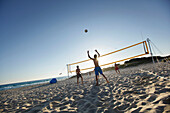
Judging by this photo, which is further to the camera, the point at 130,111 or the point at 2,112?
the point at 2,112

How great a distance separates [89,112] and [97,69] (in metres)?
3.08

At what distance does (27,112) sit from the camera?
7.96ft

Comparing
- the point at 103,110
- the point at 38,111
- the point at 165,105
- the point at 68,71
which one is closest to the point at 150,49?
the point at 165,105

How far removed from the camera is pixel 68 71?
1226 centimetres

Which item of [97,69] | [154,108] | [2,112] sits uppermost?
[97,69]

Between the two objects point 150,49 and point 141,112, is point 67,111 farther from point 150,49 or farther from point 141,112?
point 150,49

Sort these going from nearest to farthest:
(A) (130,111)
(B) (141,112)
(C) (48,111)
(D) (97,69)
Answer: (B) (141,112)
(A) (130,111)
(C) (48,111)
(D) (97,69)

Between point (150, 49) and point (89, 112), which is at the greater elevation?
point (150, 49)

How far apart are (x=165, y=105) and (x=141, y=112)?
0.46 metres

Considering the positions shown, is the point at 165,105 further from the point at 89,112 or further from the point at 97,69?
the point at 97,69

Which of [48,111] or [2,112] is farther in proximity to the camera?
[2,112]

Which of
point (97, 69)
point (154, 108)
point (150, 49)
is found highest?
point (150, 49)

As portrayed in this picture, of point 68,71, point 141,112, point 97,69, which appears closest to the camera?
point 141,112

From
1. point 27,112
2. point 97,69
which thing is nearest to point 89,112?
point 27,112
